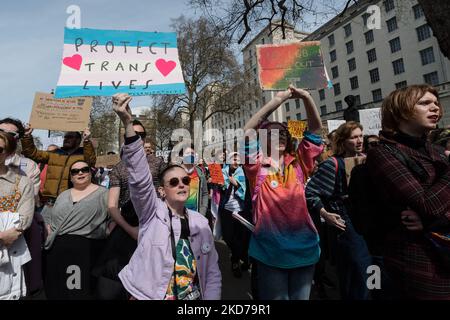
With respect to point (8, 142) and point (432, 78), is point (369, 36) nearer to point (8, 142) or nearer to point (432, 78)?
point (432, 78)

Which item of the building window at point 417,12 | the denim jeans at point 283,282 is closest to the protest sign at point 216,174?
the denim jeans at point 283,282

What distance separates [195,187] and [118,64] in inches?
90.2

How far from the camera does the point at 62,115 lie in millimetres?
3967

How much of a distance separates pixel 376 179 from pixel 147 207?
133 cm

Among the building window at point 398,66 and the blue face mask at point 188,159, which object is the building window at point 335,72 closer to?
the building window at point 398,66

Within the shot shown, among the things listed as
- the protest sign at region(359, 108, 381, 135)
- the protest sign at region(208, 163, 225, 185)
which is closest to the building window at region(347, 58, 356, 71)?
the protest sign at region(359, 108, 381, 135)

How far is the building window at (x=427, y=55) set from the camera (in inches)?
1193

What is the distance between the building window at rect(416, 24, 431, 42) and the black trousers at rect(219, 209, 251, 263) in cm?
3522

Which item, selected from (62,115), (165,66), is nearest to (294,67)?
(165,66)

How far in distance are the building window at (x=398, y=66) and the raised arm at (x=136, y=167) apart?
127 feet

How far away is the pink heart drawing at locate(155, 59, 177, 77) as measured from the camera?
2506 mm

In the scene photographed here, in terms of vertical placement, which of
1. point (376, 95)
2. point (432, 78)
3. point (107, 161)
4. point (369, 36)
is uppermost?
point (369, 36)

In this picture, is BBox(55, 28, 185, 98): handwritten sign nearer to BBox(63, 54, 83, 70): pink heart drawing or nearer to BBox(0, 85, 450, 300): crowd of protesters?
BBox(63, 54, 83, 70): pink heart drawing
